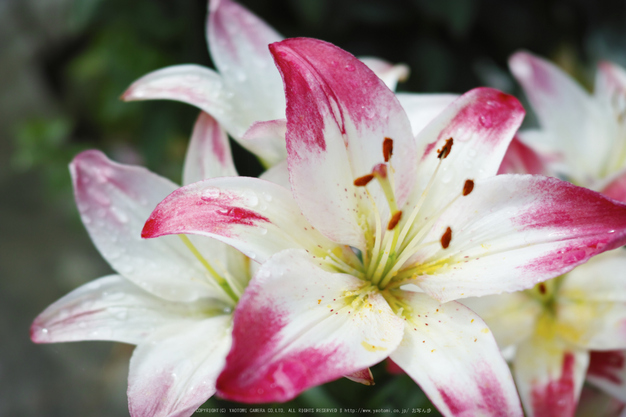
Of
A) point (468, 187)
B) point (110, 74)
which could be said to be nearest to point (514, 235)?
point (468, 187)

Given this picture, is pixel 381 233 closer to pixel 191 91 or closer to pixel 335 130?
pixel 335 130

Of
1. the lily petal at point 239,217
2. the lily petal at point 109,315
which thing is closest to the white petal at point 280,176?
the lily petal at point 239,217

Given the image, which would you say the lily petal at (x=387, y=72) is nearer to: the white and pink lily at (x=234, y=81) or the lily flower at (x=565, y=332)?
the white and pink lily at (x=234, y=81)

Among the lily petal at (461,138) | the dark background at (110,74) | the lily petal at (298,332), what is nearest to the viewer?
the lily petal at (298,332)

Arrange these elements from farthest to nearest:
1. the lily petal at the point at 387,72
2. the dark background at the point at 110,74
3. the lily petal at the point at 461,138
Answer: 1. the dark background at the point at 110,74
2. the lily petal at the point at 387,72
3. the lily petal at the point at 461,138

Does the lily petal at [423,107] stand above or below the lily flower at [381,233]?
above

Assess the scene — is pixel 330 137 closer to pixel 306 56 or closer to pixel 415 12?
pixel 306 56

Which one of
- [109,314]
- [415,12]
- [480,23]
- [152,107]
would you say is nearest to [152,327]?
[109,314]
